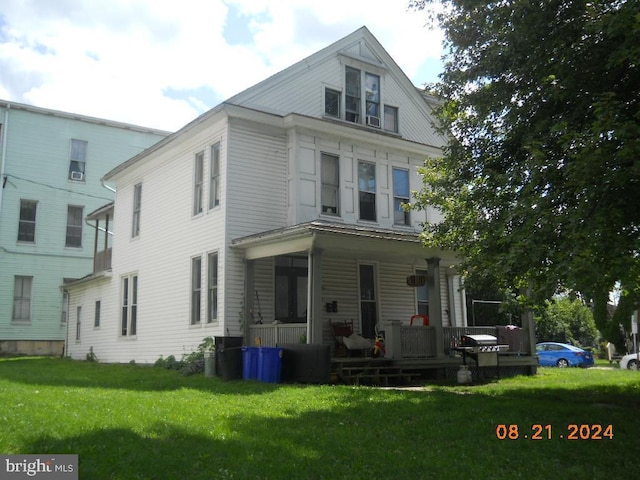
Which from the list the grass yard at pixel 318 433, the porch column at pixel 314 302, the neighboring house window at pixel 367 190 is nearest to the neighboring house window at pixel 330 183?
the neighboring house window at pixel 367 190

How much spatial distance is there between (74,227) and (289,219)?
1731 centimetres

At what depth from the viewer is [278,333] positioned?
1477 centimetres

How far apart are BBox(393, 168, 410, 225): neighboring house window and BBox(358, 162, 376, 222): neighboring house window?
2.77 ft

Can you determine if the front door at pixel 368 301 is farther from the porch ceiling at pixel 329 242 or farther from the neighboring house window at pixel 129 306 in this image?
the neighboring house window at pixel 129 306

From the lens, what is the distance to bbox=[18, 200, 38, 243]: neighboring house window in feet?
95.3

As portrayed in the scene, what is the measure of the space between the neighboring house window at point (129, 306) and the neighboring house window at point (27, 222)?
1008cm

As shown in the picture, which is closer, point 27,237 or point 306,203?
Result: point 306,203

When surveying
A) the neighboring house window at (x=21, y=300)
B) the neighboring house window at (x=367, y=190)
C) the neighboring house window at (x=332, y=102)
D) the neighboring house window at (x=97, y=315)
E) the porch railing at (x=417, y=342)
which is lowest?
the porch railing at (x=417, y=342)

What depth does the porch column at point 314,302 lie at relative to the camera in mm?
13820

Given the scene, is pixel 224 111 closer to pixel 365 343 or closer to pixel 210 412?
pixel 365 343

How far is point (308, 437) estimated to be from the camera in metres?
7.32

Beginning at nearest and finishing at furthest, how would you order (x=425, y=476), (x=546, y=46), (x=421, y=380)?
(x=425, y=476), (x=546, y=46), (x=421, y=380)

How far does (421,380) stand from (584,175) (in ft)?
29.5

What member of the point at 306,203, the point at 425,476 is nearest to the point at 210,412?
the point at 425,476
